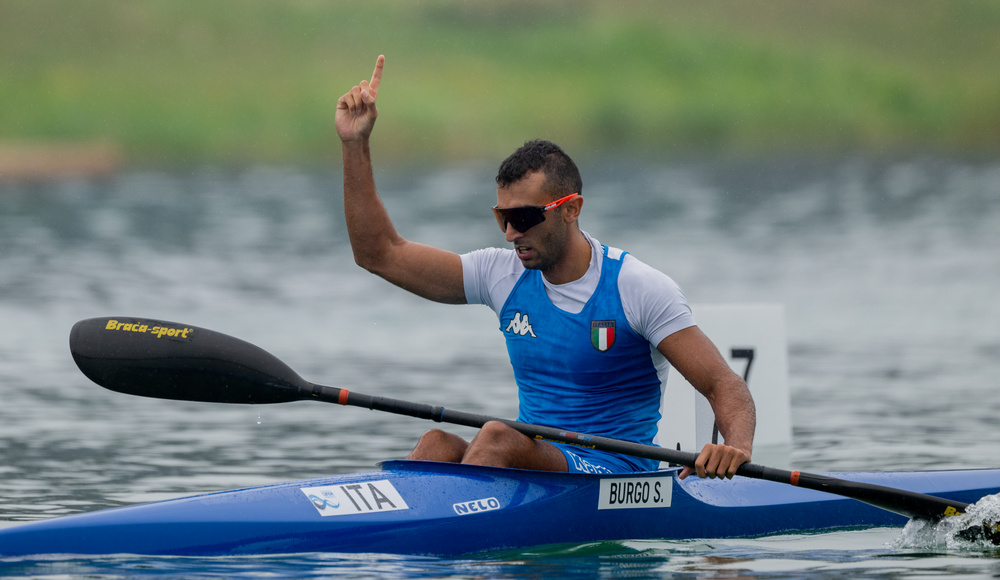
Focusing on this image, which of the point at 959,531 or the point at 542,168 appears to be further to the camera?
the point at 959,531

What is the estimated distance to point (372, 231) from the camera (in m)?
5.88

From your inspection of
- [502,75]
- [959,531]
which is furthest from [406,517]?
[502,75]

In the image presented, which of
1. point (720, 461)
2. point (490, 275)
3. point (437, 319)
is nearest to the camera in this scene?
point (720, 461)

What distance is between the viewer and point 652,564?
544cm

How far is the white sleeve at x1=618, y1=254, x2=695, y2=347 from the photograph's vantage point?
18.0ft

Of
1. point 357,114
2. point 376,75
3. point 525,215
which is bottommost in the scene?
point 525,215

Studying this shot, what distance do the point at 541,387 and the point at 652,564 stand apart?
2.51ft

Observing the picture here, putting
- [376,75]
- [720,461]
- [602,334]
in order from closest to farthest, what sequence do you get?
[720,461]
[602,334]
[376,75]

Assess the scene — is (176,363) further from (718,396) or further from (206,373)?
(718,396)

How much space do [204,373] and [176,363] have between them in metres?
0.11

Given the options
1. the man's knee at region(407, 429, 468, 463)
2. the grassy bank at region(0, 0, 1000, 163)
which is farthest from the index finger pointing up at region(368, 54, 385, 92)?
the grassy bank at region(0, 0, 1000, 163)

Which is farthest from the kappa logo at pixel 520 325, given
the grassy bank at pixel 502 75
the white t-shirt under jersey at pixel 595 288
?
the grassy bank at pixel 502 75

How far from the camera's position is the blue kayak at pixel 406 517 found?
509 centimetres

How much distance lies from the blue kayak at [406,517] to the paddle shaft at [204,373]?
36 centimetres
